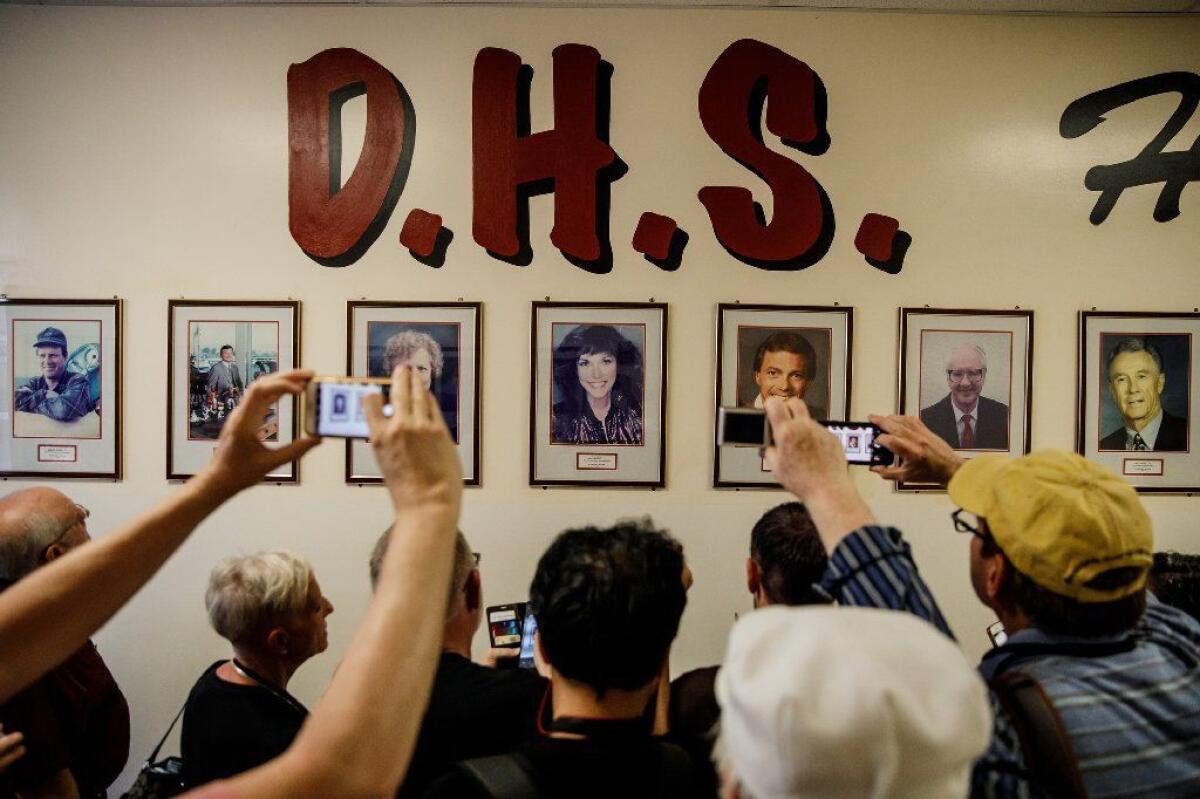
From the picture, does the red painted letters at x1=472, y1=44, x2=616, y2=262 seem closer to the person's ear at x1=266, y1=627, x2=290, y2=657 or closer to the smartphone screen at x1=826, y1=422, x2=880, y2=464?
the smartphone screen at x1=826, y1=422, x2=880, y2=464

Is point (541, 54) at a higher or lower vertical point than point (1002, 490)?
higher

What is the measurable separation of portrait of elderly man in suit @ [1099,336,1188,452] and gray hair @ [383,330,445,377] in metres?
2.68

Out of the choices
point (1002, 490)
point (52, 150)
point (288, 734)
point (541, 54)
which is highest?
point (541, 54)

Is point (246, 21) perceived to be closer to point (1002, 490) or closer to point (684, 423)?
point (684, 423)

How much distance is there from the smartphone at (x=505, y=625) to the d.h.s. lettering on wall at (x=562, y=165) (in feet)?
4.37

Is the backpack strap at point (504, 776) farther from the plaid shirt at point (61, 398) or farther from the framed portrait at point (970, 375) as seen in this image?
the plaid shirt at point (61, 398)

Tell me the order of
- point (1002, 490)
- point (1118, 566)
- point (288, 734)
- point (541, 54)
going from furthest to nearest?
point (541, 54)
point (288, 734)
point (1002, 490)
point (1118, 566)

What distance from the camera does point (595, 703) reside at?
1.07m

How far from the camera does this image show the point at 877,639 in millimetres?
737

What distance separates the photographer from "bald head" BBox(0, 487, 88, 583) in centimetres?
192

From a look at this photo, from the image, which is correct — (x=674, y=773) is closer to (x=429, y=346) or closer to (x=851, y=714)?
(x=851, y=714)

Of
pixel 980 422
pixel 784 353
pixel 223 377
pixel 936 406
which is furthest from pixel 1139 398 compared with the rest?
pixel 223 377

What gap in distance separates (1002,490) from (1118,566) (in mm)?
188

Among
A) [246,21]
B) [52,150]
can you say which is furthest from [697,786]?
[52,150]
